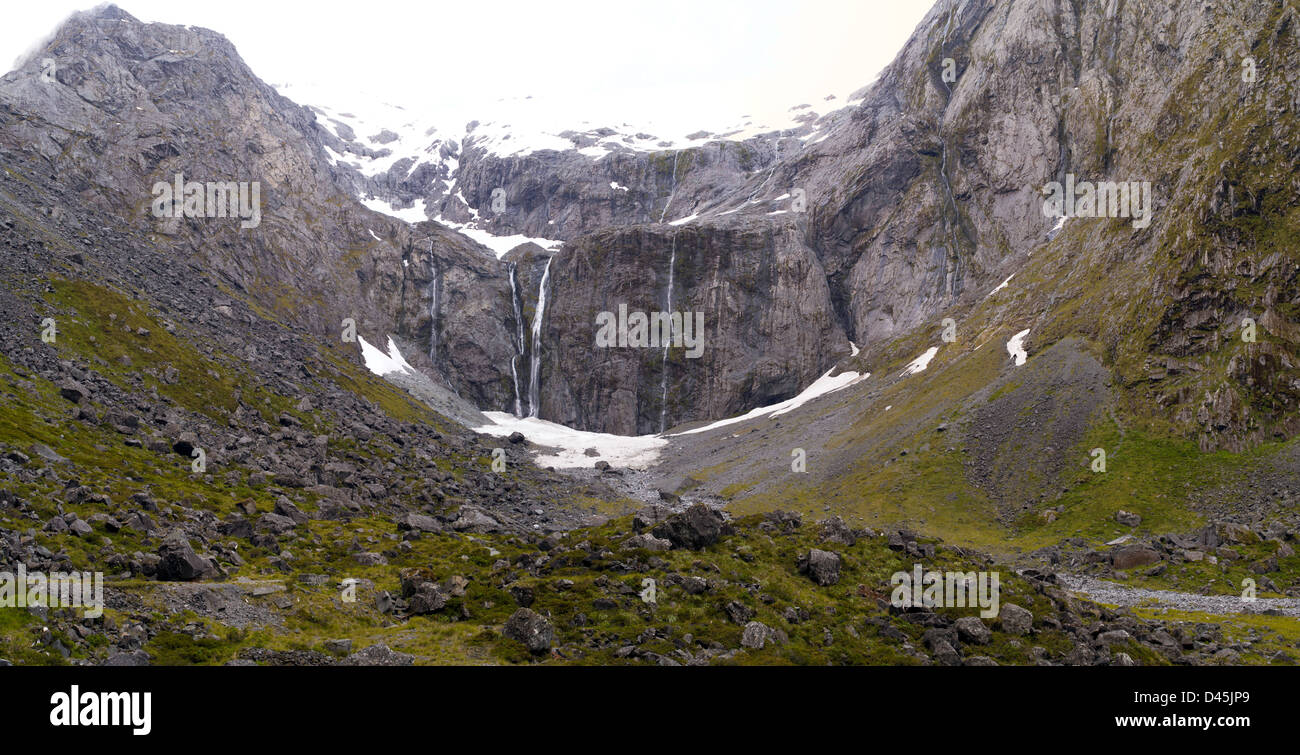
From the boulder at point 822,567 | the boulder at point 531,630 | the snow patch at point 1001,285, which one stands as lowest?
the boulder at point 531,630

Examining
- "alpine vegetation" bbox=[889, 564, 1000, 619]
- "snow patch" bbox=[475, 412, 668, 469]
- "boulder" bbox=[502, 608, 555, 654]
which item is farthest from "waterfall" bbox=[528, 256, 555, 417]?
"boulder" bbox=[502, 608, 555, 654]

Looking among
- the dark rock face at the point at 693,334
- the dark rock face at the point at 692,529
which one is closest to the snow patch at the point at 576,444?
the dark rock face at the point at 693,334

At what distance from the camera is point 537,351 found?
168250 mm

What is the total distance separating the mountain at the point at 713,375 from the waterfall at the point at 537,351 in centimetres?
91

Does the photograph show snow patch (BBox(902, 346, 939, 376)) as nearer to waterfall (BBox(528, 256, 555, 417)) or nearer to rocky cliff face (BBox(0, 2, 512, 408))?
waterfall (BBox(528, 256, 555, 417))

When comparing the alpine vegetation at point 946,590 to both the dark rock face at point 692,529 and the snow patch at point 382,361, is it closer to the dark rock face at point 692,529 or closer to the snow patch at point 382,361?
the dark rock face at point 692,529

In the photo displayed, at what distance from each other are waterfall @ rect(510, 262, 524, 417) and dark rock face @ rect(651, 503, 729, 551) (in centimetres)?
12686

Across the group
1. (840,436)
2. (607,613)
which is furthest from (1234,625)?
(840,436)

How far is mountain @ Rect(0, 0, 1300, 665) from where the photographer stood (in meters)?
30.6

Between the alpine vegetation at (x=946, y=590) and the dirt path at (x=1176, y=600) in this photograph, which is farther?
the dirt path at (x=1176, y=600)

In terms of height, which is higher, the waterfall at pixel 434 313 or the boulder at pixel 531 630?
the waterfall at pixel 434 313

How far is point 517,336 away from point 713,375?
48981 millimetres

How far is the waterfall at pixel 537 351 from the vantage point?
163m
